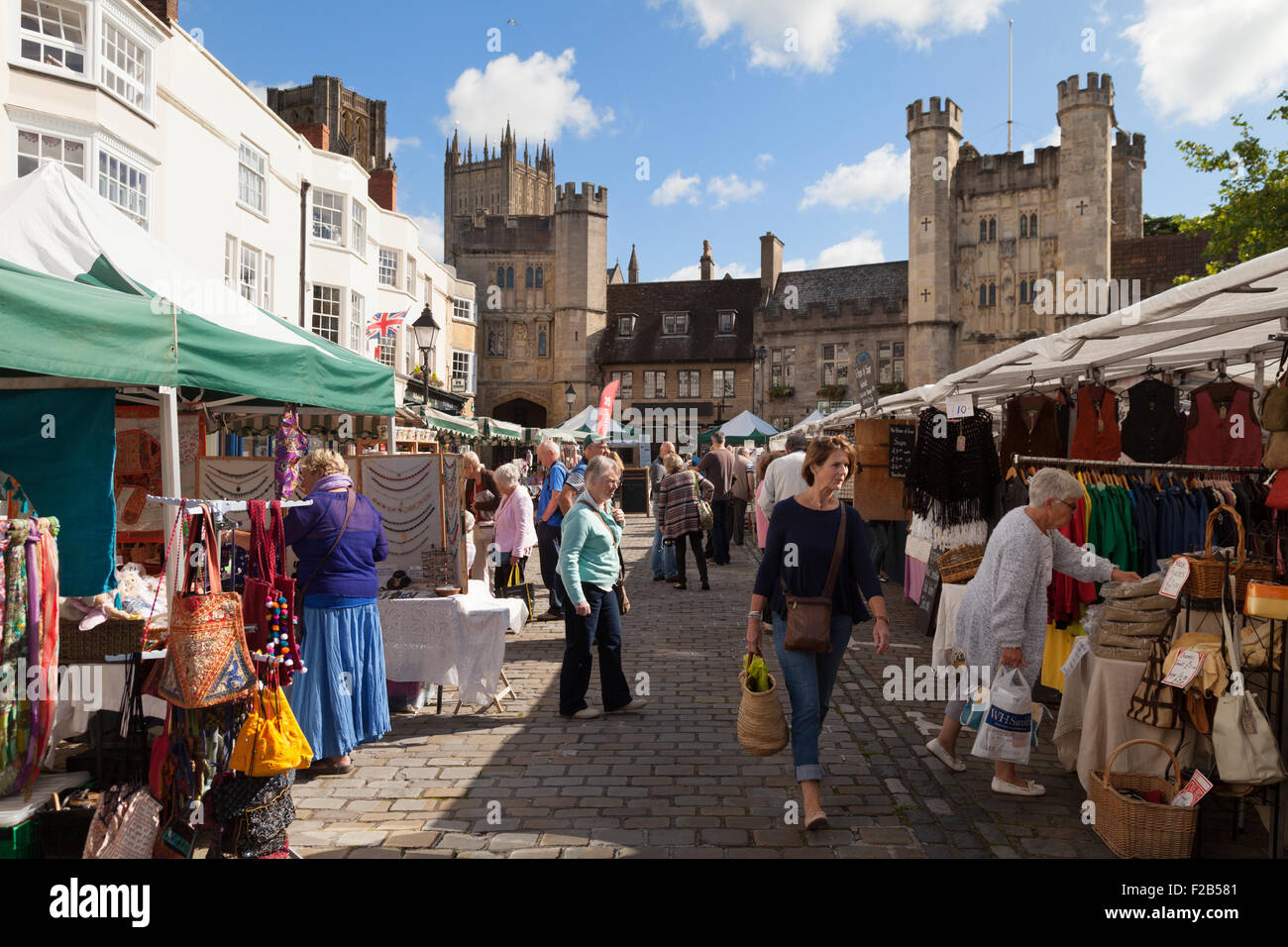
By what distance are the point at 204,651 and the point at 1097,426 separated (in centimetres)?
668

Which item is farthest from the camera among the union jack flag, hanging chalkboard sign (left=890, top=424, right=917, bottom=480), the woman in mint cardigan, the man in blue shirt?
the union jack flag

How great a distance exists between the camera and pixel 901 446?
9.75 m

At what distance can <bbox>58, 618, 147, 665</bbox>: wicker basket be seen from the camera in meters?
4.11

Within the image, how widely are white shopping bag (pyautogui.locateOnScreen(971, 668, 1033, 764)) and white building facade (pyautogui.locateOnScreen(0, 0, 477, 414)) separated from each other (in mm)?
9976

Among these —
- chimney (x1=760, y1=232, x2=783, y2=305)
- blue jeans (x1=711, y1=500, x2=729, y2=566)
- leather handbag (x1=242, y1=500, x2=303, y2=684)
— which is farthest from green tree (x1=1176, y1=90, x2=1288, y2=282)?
chimney (x1=760, y1=232, x2=783, y2=305)

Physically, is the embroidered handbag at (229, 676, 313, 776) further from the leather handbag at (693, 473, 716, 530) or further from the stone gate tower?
the stone gate tower

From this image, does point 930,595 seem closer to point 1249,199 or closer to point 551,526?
point 551,526

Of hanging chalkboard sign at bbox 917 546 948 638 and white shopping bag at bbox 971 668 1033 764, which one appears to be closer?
white shopping bag at bbox 971 668 1033 764

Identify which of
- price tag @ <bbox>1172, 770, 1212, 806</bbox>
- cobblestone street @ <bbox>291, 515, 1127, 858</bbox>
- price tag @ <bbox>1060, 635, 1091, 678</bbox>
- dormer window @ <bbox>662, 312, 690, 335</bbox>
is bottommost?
cobblestone street @ <bbox>291, 515, 1127, 858</bbox>

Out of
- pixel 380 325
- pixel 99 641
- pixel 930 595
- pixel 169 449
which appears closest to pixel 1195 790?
pixel 930 595

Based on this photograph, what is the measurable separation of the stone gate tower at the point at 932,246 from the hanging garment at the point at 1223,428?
123 ft
